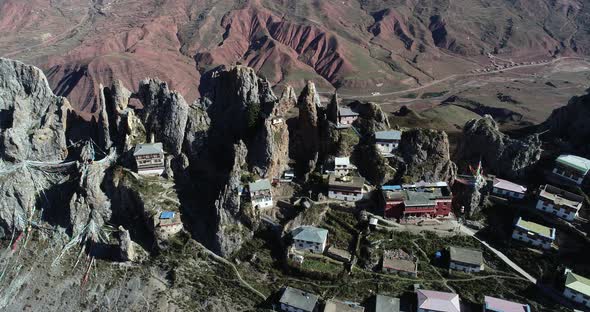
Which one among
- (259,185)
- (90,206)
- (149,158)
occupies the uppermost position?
(259,185)

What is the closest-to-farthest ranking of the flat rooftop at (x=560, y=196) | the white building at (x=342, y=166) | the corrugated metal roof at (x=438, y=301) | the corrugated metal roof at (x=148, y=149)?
1. the corrugated metal roof at (x=438, y=301)
2. the flat rooftop at (x=560, y=196)
3. the white building at (x=342, y=166)
4. the corrugated metal roof at (x=148, y=149)

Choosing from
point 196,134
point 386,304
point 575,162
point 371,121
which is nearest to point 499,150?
point 575,162

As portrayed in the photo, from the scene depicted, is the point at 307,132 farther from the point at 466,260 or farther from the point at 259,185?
the point at 466,260

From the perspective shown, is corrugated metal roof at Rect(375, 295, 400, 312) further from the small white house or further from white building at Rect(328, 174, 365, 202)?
white building at Rect(328, 174, 365, 202)

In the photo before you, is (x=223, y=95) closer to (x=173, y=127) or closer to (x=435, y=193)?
(x=173, y=127)

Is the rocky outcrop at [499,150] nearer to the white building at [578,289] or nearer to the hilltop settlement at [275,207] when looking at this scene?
the hilltop settlement at [275,207]

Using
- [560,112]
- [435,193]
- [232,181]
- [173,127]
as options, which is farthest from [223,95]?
[560,112]

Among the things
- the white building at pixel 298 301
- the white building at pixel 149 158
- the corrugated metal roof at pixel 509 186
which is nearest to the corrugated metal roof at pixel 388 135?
the corrugated metal roof at pixel 509 186
